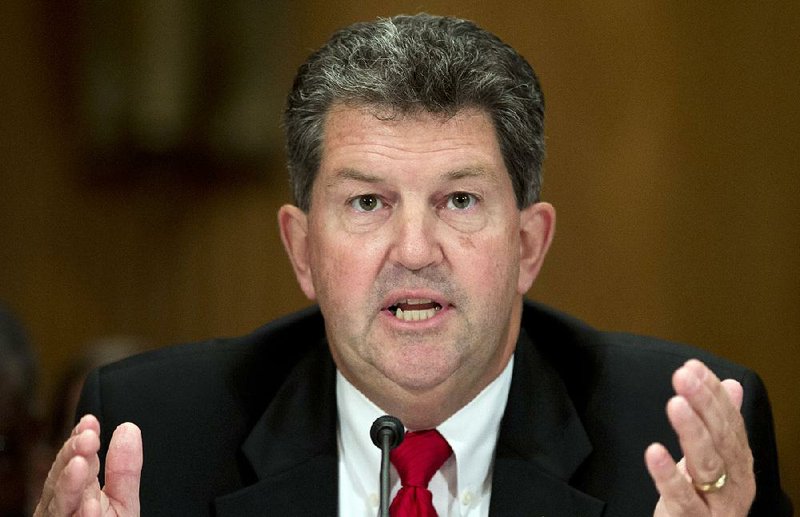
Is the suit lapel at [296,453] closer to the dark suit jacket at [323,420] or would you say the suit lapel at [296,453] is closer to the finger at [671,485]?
the dark suit jacket at [323,420]

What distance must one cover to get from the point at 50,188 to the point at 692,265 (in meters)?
2.31

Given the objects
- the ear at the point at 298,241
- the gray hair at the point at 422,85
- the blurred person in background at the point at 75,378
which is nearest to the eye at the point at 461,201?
the gray hair at the point at 422,85

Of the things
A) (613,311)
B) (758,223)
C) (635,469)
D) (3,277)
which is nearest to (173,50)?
(3,277)

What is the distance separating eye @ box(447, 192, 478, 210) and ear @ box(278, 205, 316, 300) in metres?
0.34

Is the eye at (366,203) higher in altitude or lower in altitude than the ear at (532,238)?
higher

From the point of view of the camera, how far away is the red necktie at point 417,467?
240 cm

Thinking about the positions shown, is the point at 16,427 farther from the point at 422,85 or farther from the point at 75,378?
the point at 422,85

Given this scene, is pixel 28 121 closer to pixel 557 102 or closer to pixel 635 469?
pixel 557 102

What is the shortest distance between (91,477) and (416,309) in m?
0.67

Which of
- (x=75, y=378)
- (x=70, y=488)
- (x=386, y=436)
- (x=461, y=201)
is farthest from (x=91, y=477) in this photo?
(x=75, y=378)

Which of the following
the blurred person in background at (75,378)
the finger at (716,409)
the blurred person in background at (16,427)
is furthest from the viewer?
the blurred person in background at (75,378)

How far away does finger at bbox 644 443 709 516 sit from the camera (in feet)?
6.57

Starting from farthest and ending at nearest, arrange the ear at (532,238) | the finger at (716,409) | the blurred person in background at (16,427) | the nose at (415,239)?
1. the blurred person in background at (16,427)
2. the ear at (532,238)
3. the nose at (415,239)
4. the finger at (716,409)

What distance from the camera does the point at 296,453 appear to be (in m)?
2.61
